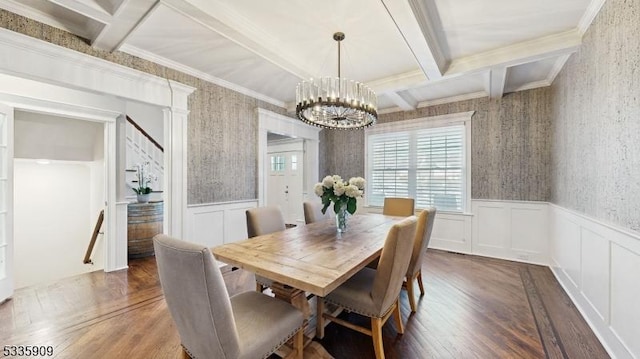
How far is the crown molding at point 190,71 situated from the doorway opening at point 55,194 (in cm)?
153

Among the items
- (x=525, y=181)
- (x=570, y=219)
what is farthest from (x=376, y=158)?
(x=570, y=219)

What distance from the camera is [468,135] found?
158 inches

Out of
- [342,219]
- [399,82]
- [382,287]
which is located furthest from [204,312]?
[399,82]

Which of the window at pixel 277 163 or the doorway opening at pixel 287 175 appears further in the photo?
the window at pixel 277 163

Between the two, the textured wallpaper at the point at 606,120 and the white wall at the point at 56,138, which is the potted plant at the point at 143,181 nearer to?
the white wall at the point at 56,138

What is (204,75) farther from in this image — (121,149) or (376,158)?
(376,158)

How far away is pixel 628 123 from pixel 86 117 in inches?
194

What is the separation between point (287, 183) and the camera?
6.49 metres

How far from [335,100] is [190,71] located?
6.78 feet

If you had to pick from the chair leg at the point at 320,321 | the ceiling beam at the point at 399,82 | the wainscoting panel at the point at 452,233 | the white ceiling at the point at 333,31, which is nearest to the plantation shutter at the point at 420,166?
the wainscoting panel at the point at 452,233

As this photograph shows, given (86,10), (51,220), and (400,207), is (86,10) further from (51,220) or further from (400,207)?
(51,220)

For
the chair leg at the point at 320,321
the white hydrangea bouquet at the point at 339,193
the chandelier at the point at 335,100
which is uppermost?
the chandelier at the point at 335,100

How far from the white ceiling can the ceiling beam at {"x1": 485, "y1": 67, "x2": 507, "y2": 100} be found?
0.02 m

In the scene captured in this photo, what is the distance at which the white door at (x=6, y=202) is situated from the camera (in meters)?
2.38
